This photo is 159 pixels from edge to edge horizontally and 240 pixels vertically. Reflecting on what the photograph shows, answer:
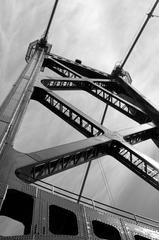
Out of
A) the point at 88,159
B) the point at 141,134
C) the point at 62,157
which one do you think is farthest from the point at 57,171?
the point at 141,134

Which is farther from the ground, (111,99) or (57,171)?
(111,99)

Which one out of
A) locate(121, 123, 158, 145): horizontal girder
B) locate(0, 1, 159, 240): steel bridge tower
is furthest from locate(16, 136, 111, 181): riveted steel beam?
locate(121, 123, 158, 145): horizontal girder

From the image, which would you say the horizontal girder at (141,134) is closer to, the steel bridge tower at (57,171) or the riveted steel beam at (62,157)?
the steel bridge tower at (57,171)

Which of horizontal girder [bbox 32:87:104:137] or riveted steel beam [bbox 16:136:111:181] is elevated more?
horizontal girder [bbox 32:87:104:137]

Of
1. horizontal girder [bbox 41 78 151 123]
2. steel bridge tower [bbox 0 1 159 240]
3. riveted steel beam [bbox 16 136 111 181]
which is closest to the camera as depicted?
steel bridge tower [bbox 0 1 159 240]

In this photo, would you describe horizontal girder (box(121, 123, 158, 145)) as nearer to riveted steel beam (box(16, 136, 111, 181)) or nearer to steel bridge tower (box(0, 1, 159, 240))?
steel bridge tower (box(0, 1, 159, 240))

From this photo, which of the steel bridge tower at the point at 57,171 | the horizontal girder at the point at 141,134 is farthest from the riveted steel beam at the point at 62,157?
the horizontal girder at the point at 141,134

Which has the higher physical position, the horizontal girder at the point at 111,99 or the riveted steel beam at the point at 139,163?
the horizontal girder at the point at 111,99

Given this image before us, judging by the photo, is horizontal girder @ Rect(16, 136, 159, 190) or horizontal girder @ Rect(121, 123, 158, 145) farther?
horizontal girder @ Rect(121, 123, 158, 145)

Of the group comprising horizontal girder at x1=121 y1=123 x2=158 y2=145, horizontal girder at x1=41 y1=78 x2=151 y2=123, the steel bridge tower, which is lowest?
the steel bridge tower

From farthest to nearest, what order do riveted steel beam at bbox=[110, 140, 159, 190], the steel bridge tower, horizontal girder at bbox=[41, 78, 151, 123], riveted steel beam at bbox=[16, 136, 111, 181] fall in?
horizontal girder at bbox=[41, 78, 151, 123]
riveted steel beam at bbox=[110, 140, 159, 190]
riveted steel beam at bbox=[16, 136, 111, 181]
the steel bridge tower

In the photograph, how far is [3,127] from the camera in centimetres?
637

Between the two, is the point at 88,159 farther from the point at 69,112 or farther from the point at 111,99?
the point at 111,99

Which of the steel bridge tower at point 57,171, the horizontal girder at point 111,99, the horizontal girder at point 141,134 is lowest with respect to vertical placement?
the steel bridge tower at point 57,171
